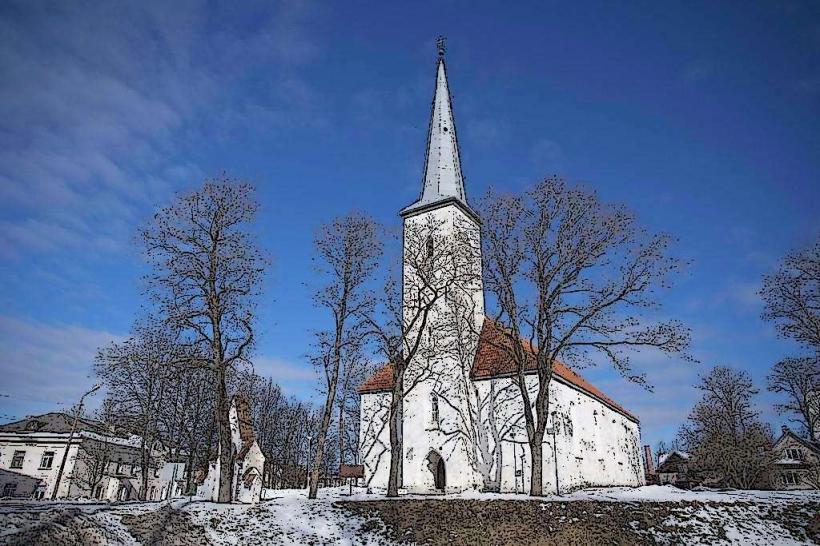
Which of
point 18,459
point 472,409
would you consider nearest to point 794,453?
point 472,409

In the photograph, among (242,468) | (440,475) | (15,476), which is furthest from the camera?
(15,476)

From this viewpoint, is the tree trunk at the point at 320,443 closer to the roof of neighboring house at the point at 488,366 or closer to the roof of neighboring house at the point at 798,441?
the roof of neighboring house at the point at 488,366

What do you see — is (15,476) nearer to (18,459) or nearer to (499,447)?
(18,459)

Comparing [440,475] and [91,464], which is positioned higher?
[440,475]

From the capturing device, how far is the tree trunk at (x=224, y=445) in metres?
21.1

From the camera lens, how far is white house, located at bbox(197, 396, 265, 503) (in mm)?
21983

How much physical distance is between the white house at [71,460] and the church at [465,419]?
73.8ft

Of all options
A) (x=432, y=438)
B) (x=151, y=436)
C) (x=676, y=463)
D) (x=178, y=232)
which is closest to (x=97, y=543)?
(x=178, y=232)

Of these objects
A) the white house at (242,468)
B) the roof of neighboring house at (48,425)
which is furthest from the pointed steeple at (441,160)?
the roof of neighboring house at (48,425)

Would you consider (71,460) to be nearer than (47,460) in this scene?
Yes

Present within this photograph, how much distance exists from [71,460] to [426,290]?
35243mm

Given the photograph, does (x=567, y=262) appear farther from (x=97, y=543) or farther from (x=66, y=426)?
(x=66, y=426)

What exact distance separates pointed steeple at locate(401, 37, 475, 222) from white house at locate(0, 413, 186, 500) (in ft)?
95.8

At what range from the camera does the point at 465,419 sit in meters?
29.8
